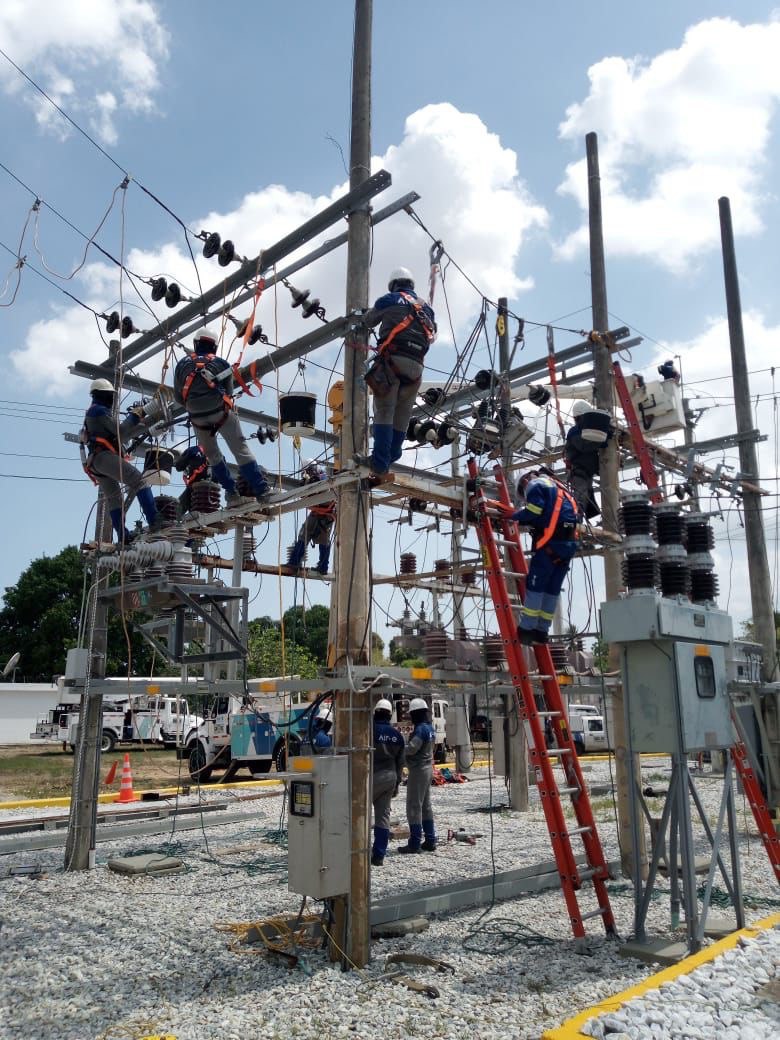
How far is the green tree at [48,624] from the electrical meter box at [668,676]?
42559mm

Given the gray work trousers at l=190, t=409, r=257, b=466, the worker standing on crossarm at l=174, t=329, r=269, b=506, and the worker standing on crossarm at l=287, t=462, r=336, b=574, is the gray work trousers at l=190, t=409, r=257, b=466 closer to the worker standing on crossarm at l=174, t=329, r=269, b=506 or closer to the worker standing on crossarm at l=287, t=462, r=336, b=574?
the worker standing on crossarm at l=174, t=329, r=269, b=506

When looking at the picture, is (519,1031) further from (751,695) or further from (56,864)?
(56,864)

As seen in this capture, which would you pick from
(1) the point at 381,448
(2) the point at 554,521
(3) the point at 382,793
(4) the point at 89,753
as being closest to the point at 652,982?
(2) the point at 554,521

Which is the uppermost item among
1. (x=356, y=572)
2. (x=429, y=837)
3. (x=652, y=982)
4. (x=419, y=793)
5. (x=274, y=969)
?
(x=356, y=572)

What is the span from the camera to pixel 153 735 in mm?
32000

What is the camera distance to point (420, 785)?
11125 millimetres

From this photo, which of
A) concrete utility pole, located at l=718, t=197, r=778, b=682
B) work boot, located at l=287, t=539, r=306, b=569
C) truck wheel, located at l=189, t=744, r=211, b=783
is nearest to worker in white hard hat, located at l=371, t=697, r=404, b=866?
work boot, located at l=287, t=539, r=306, b=569

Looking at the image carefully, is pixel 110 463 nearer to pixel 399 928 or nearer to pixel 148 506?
pixel 148 506

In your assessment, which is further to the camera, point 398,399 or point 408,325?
point 398,399

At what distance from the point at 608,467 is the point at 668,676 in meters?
4.52

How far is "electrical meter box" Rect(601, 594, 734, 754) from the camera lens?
6598mm

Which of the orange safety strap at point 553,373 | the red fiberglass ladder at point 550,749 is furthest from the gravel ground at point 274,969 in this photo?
the orange safety strap at point 553,373

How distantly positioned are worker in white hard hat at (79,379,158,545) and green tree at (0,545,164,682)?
37796mm

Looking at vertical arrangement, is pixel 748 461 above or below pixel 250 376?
above
